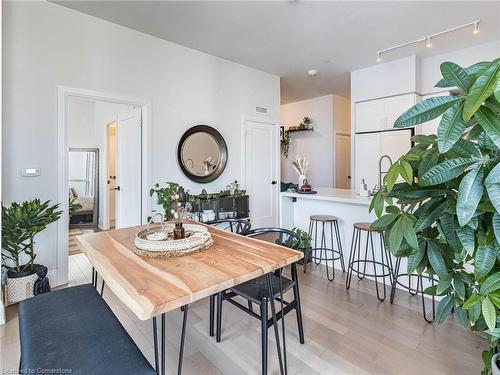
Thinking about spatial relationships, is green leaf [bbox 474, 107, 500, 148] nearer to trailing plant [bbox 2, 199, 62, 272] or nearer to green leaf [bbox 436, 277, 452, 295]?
green leaf [bbox 436, 277, 452, 295]

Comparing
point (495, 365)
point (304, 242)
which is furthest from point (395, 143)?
point (495, 365)

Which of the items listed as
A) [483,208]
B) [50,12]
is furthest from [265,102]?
[483,208]

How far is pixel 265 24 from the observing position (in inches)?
133

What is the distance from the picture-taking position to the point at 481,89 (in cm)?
80

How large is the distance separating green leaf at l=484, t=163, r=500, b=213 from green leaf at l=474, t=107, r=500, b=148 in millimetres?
76

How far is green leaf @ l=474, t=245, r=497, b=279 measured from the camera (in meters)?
0.98

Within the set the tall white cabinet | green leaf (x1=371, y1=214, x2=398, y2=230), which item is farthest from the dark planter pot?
the tall white cabinet

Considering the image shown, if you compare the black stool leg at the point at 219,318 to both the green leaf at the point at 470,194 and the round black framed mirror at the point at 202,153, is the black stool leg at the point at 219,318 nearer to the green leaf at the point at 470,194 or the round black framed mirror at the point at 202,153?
the green leaf at the point at 470,194

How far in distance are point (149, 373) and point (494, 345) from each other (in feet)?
4.62

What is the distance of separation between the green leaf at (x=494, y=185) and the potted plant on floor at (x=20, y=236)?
10.3 feet

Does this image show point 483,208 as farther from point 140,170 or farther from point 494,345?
point 140,170

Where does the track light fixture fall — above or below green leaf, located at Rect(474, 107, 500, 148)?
above

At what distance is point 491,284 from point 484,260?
8 centimetres

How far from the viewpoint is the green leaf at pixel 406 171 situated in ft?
3.47
